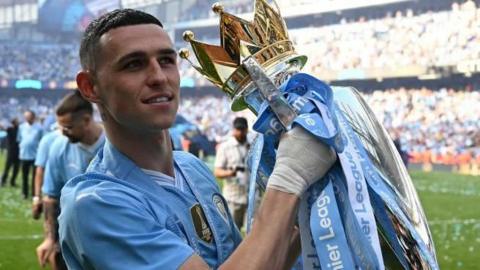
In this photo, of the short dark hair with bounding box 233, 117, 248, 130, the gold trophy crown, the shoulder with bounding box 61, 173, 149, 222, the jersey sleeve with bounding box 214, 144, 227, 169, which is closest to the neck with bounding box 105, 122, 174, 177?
the shoulder with bounding box 61, 173, 149, 222

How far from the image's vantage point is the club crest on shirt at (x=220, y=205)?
235cm

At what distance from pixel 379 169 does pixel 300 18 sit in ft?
133

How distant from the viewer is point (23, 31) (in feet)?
178

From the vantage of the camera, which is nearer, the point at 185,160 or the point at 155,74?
the point at 155,74

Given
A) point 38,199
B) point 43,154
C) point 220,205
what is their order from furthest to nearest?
point 43,154 → point 38,199 → point 220,205

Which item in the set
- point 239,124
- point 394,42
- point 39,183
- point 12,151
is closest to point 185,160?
point 39,183

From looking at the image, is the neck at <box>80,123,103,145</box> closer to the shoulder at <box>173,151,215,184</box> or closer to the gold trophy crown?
the shoulder at <box>173,151,215,184</box>

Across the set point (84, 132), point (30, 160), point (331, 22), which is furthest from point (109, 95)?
point (331, 22)

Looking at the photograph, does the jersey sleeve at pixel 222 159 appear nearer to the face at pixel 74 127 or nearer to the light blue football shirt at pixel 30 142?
the face at pixel 74 127

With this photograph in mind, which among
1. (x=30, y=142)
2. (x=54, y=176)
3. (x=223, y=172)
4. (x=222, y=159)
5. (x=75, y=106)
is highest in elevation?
(x=75, y=106)

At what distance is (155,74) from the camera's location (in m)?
2.07

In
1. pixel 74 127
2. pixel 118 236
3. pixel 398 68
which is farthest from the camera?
pixel 398 68

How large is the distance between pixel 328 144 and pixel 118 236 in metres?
0.56

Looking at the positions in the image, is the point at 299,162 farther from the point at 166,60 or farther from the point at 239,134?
the point at 239,134
